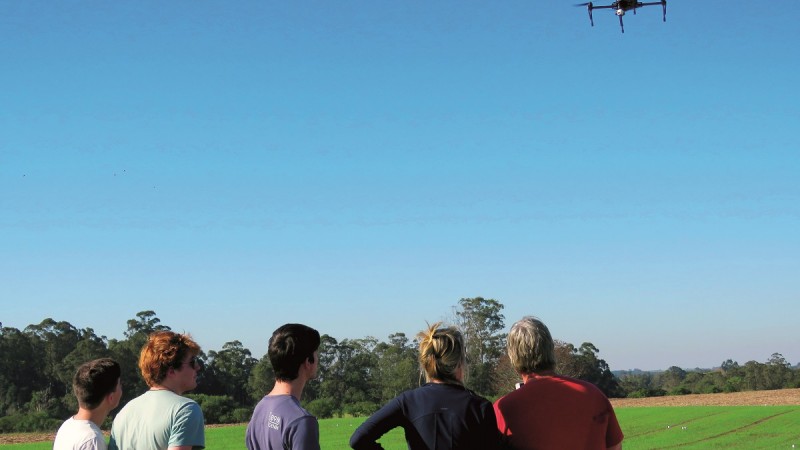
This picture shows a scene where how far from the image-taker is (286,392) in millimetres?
4184

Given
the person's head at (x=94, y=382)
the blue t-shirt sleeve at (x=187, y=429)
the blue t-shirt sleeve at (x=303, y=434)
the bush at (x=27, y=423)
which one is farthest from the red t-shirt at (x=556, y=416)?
the bush at (x=27, y=423)

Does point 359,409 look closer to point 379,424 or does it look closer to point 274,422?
point 379,424

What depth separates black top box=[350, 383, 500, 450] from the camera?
4109 millimetres

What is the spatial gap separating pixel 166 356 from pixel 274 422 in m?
0.80

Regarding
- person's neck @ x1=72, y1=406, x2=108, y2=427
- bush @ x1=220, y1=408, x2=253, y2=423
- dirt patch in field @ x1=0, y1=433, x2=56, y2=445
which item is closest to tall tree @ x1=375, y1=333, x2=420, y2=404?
bush @ x1=220, y1=408, x2=253, y2=423

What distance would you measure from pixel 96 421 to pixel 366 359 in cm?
6741

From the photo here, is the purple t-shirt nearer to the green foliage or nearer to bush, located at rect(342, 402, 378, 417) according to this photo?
bush, located at rect(342, 402, 378, 417)

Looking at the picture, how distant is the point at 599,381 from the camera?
72.1 metres

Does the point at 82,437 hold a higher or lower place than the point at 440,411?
lower

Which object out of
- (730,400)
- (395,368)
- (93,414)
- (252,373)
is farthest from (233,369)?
(93,414)

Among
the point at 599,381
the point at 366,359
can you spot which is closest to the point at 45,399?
the point at 366,359

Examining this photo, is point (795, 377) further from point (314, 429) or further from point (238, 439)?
point (314, 429)

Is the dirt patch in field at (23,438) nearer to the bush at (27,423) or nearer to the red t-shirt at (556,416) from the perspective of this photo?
the bush at (27,423)

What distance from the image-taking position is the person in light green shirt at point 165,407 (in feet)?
14.0
